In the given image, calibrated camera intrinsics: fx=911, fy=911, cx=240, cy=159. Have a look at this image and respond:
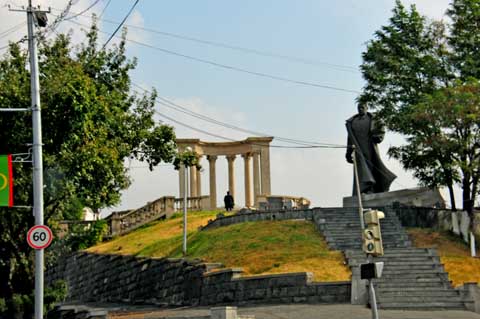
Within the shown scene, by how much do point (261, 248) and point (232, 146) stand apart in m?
24.4

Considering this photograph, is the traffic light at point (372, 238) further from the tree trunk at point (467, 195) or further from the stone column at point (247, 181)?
the stone column at point (247, 181)

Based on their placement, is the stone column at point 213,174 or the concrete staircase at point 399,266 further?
the stone column at point 213,174

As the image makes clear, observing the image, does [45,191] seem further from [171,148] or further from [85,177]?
[171,148]

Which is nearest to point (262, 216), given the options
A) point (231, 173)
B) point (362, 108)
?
point (362, 108)

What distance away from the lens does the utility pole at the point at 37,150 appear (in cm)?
2008

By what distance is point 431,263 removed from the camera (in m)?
29.1

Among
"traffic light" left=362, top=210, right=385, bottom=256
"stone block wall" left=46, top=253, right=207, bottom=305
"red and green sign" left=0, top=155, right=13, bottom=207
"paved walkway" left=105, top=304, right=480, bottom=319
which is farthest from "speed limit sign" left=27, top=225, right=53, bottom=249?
"stone block wall" left=46, top=253, right=207, bottom=305

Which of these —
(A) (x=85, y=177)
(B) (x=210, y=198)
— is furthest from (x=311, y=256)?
(B) (x=210, y=198)

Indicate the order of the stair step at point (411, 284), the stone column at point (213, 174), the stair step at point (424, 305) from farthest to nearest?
1. the stone column at point (213, 174)
2. the stair step at point (411, 284)
3. the stair step at point (424, 305)

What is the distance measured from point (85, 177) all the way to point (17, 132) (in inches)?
90.6

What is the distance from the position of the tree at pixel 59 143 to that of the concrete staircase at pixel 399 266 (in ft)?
27.2

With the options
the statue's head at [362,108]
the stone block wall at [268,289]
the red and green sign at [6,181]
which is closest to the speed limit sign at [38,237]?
the red and green sign at [6,181]

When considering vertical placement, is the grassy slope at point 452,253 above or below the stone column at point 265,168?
below

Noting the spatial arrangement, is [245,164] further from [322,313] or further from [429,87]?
[322,313]
